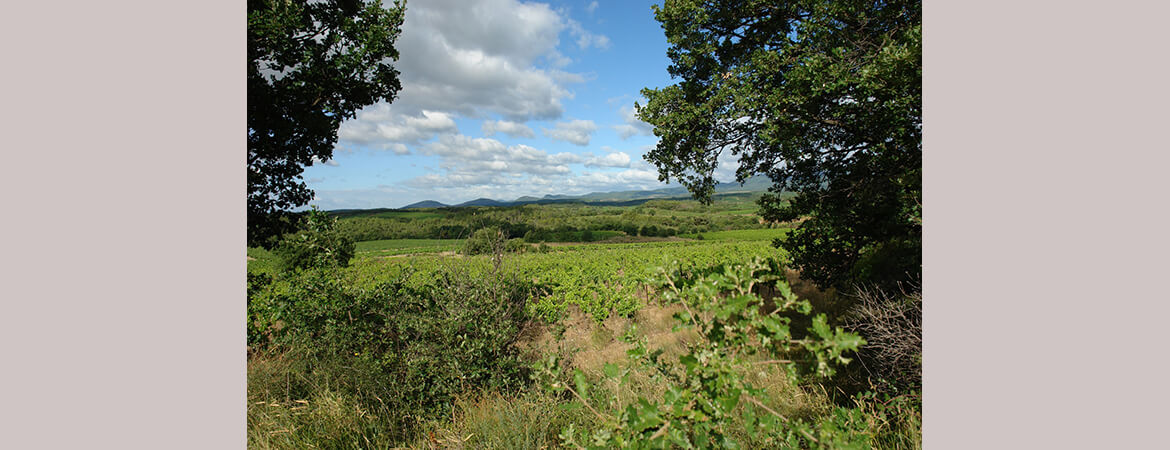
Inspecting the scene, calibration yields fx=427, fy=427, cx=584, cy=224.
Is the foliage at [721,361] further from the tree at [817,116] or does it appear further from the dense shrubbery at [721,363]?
the tree at [817,116]

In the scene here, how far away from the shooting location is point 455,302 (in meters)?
5.31

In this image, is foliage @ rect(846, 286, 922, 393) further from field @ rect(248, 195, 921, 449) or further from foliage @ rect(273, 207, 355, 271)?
foliage @ rect(273, 207, 355, 271)

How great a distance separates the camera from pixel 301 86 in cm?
546

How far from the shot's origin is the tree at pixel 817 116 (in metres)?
4.46

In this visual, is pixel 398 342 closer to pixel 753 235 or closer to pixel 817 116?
pixel 817 116

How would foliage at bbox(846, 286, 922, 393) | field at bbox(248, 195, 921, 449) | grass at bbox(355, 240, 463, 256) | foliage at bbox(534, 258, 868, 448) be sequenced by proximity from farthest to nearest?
grass at bbox(355, 240, 463, 256), foliage at bbox(846, 286, 922, 393), field at bbox(248, 195, 921, 449), foliage at bbox(534, 258, 868, 448)

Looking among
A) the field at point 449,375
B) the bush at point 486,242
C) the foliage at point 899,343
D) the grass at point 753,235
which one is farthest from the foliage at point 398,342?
the grass at point 753,235

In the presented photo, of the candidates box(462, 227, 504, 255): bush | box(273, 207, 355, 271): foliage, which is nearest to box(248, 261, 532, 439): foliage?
box(273, 207, 355, 271): foliage

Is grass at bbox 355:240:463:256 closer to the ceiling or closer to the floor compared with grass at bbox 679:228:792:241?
closer to the floor

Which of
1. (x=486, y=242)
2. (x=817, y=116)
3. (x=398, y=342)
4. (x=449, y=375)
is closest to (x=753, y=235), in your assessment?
(x=817, y=116)

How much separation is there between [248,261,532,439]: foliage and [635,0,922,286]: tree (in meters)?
3.81

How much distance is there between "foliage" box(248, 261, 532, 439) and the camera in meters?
5.01

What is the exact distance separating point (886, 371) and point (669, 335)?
21.9 ft

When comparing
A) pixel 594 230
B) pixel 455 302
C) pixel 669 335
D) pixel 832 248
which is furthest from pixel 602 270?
pixel 594 230
